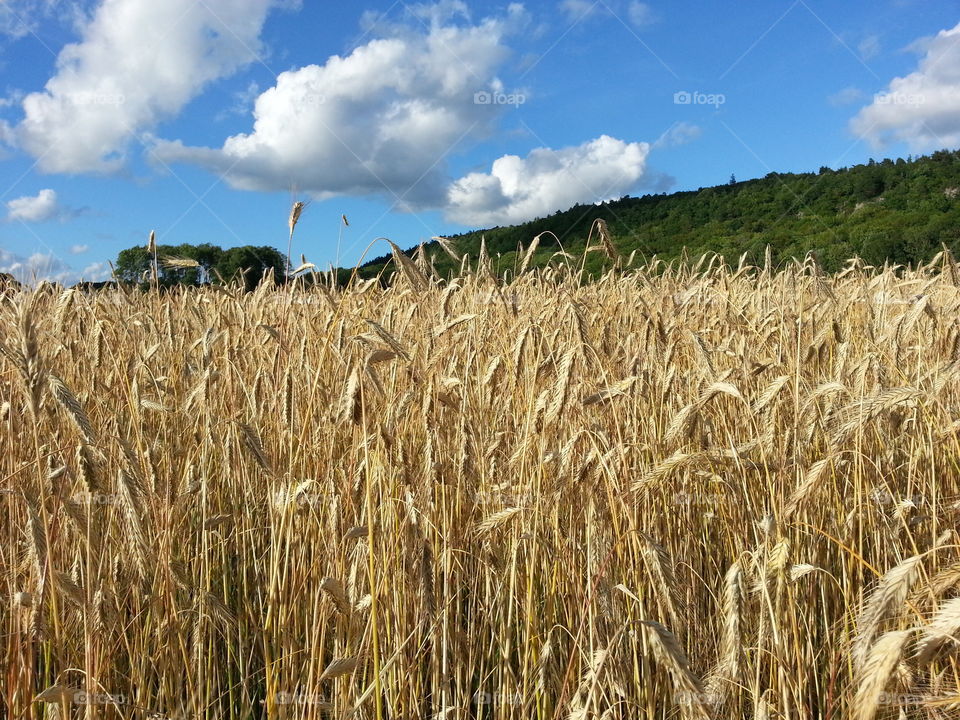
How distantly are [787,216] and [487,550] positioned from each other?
28.5 metres

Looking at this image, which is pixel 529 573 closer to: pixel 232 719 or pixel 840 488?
pixel 232 719

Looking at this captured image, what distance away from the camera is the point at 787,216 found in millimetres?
26297

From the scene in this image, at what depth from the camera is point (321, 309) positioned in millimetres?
3482

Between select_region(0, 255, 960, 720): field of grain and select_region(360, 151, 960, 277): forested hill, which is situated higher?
select_region(360, 151, 960, 277): forested hill

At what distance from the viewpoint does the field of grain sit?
1.25 m

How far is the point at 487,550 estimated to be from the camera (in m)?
1.71

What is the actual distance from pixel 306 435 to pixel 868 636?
1540 millimetres

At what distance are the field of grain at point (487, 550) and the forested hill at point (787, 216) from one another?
14730 millimetres

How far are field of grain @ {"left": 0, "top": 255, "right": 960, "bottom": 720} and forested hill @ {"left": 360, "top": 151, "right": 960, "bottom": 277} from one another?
1473 cm

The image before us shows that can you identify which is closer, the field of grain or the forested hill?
the field of grain

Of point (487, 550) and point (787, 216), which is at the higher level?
point (787, 216)

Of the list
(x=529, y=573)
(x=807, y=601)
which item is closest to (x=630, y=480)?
(x=529, y=573)

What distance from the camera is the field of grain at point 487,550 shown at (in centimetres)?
125

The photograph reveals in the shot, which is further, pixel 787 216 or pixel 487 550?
pixel 787 216
